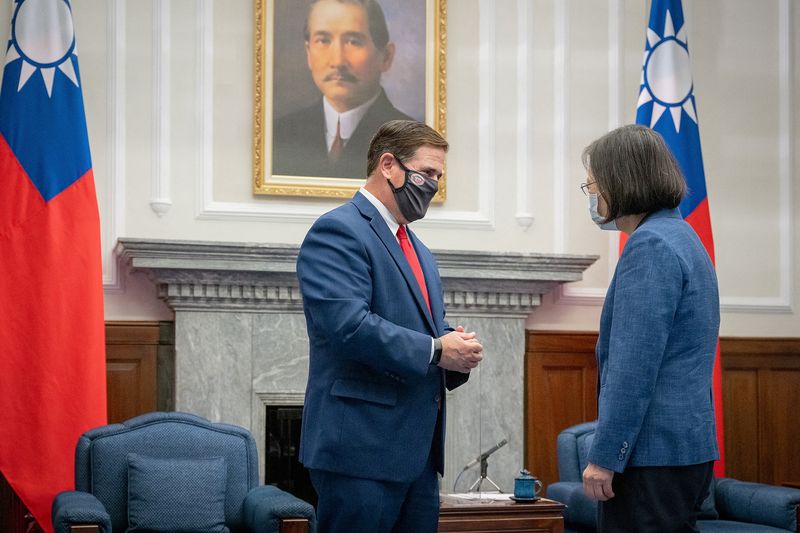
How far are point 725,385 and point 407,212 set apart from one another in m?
3.99

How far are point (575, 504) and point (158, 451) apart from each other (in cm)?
194

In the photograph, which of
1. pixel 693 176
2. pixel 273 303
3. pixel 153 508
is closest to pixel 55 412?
pixel 153 508

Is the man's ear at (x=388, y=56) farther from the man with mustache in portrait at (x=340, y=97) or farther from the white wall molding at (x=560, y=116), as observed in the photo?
the white wall molding at (x=560, y=116)

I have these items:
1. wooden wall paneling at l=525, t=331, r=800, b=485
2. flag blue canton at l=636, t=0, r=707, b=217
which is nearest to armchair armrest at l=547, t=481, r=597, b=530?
wooden wall paneling at l=525, t=331, r=800, b=485

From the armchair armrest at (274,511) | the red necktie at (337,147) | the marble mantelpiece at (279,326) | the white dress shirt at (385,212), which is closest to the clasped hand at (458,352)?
the white dress shirt at (385,212)

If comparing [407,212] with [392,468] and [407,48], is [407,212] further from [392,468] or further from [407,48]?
[407,48]

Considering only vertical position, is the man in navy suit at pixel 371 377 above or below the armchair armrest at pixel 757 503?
above

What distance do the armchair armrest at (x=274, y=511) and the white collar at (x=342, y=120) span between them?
2.14m

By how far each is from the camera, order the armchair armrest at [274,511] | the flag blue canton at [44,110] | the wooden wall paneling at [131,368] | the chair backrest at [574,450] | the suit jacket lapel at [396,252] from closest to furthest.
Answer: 1. the suit jacket lapel at [396,252]
2. the armchair armrest at [274,511]
3. the flag blue canton at [44,110]
4. the chair backrest at [574,450]
5. the wooden wall paneling at [131,368]

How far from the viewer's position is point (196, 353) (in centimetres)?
550

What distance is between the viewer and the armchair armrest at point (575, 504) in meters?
4.92

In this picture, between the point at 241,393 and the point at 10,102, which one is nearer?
the point at 10,102

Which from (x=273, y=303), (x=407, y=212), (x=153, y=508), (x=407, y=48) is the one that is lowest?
(x=153, y=508)

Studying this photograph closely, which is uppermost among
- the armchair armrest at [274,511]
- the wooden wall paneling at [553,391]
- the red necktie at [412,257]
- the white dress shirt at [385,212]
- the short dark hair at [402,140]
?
the short dark hair at [402,140]
